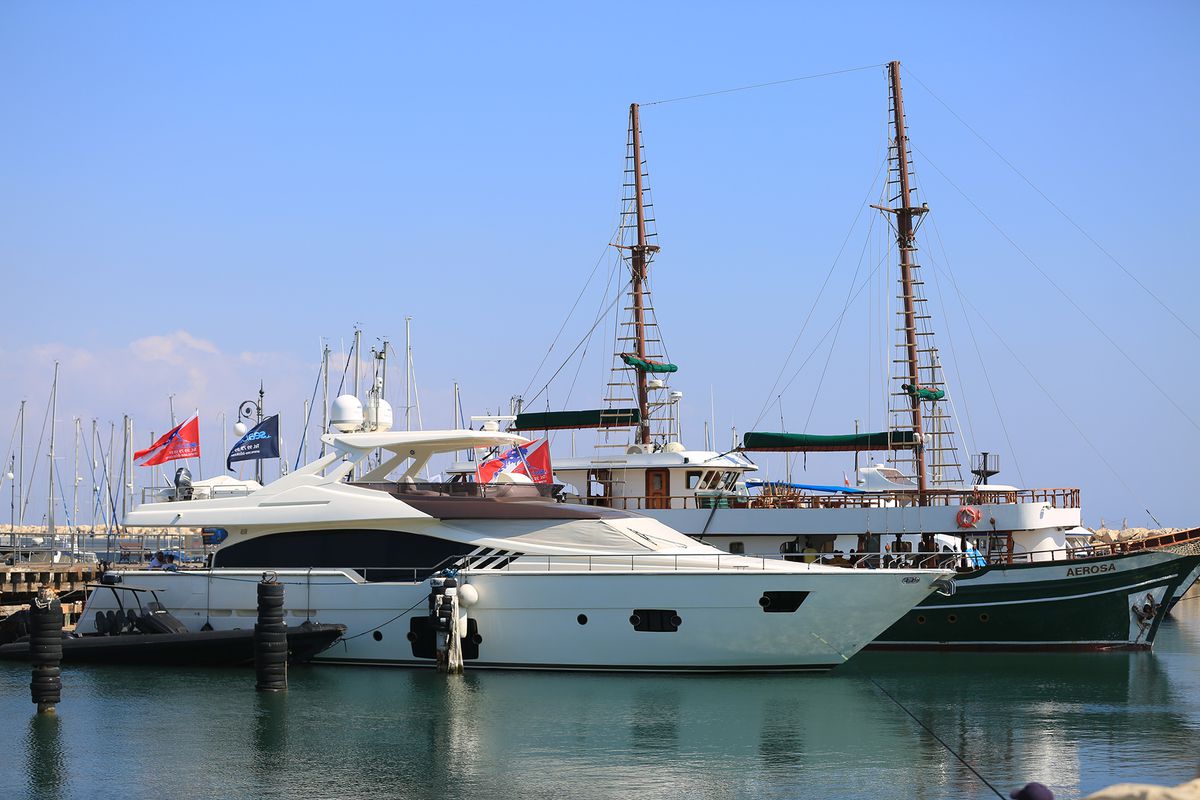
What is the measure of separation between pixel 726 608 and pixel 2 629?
1358cm

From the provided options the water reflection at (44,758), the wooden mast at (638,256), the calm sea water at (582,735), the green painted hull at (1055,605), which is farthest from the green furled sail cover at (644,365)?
the water reflection at (44,758)

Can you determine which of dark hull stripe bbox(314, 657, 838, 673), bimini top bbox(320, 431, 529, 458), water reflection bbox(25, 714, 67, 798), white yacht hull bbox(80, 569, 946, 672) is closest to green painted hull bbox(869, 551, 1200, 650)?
dark hull stripe bbox(314, 657, 838, 673)

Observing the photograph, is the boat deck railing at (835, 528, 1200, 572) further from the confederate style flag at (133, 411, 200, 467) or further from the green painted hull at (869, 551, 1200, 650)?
the confederate style flag at (133, 411, 200, 467)

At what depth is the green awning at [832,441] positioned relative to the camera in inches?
1264

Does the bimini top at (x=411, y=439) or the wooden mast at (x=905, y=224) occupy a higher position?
the wooden mast at (x=905, y=224)

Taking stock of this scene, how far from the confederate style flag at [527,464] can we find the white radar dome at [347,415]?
402cm

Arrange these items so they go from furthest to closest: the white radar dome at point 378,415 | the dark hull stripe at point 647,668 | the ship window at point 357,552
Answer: the white radar dome at point 378,415, the ship window at point 357,552, the dark hull stripe at point 647,668

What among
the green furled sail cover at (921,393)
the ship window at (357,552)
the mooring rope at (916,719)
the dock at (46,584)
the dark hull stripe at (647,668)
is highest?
the green furled sail cover at (921,393)

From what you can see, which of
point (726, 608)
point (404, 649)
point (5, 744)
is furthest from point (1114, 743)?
point (5, 744)

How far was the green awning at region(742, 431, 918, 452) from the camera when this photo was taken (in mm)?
32094

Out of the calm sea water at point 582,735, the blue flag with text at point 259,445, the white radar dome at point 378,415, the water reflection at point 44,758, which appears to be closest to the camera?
the water reflection at point 44,758

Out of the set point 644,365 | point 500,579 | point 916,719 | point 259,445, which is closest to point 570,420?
point 644,365

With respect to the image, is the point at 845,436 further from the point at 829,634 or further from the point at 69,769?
the point at 69,769

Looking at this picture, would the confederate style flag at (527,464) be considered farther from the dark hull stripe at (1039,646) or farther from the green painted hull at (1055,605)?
the dark hull stripe at (1039,646)
